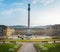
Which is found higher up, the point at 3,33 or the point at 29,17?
the point at 29,17

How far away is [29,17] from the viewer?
59094 mm

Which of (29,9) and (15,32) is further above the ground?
(29,9)

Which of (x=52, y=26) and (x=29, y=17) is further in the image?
(x=52, y=26)

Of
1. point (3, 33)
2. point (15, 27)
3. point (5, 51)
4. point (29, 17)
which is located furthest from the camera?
point (15, 27)

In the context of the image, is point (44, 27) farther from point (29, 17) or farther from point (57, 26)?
point (29, 17)

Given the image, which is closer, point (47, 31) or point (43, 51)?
point (43, 51)

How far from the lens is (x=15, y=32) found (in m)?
78.9

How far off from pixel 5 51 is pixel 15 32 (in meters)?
57.0

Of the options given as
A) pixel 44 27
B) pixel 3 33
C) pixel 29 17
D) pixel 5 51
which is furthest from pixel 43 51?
pixel 44 27

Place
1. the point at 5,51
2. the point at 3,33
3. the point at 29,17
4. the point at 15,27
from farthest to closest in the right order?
the point at 15,27, the point at 3,33, the point at 29,17, the point at 5,51

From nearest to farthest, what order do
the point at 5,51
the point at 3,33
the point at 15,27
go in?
1. the point at 5,51
2. the point at 3,33
3. the point at 15,27

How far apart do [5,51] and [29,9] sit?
126ft

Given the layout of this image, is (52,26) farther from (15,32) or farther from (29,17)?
(29,17)

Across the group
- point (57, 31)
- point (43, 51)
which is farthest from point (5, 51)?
point (57, 31)
